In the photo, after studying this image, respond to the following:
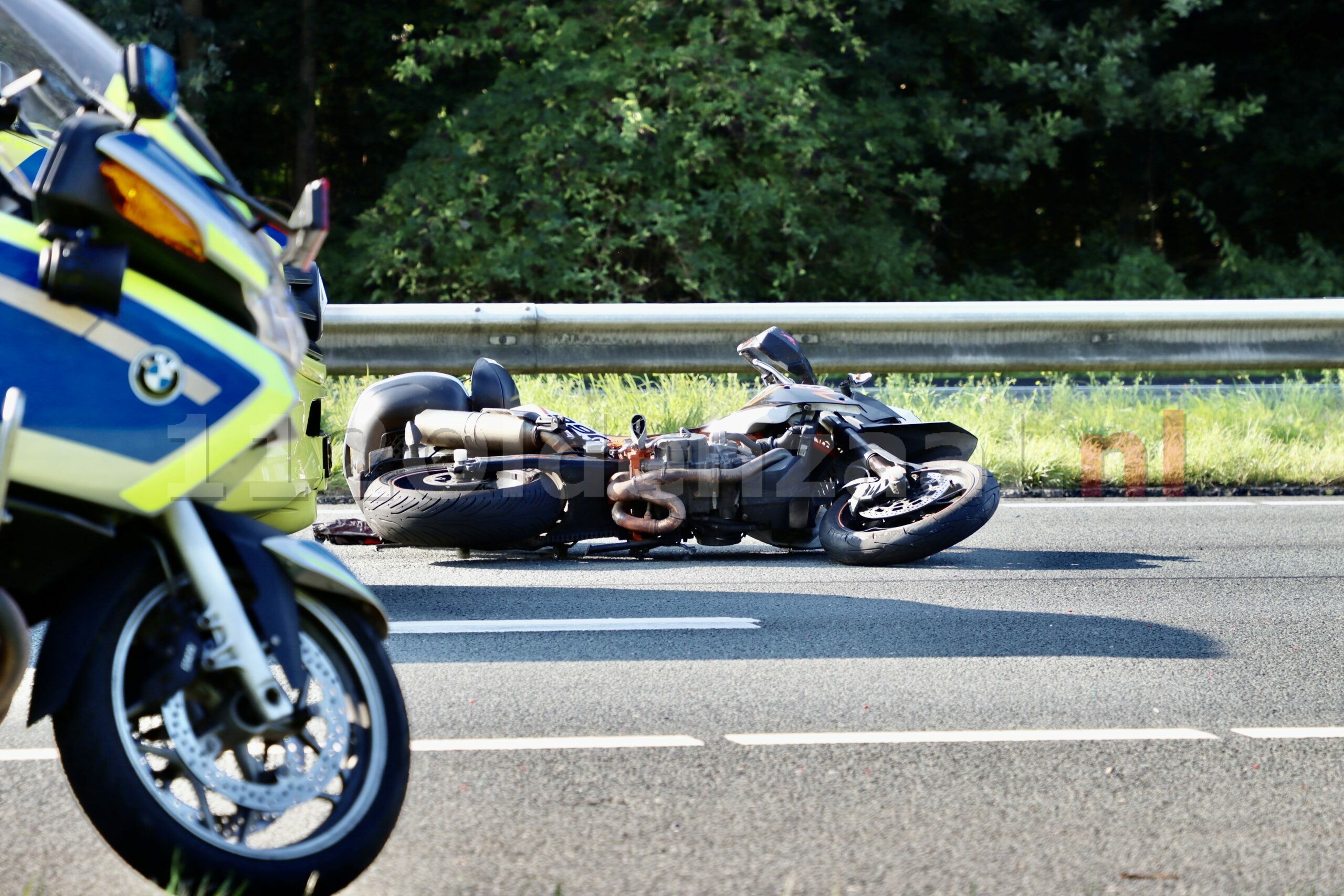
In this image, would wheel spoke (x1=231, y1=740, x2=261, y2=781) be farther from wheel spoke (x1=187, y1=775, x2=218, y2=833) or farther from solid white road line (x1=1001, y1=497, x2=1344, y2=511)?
solid white road line (x1=1001, y1=497, x2=1344, y2=511)

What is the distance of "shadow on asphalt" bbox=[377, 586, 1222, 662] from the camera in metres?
4.57

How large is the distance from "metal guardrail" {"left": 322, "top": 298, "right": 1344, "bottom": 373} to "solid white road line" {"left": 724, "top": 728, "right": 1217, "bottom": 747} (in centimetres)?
577

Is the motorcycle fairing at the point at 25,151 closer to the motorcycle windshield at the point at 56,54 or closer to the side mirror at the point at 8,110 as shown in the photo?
the side mirror at the point at 8,110

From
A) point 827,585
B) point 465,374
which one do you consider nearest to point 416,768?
point 827,585

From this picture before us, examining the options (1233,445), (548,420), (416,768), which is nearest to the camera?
(416,768)

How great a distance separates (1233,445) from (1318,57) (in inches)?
545

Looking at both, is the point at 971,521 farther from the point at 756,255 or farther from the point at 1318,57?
the point at 1318,57

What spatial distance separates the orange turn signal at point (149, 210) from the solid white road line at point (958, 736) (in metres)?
1.83

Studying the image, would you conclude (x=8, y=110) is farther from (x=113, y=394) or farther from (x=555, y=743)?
(x=555, y=743)

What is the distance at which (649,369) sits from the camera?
9.48 meters

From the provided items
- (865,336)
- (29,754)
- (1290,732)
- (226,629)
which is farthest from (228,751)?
(865,336)

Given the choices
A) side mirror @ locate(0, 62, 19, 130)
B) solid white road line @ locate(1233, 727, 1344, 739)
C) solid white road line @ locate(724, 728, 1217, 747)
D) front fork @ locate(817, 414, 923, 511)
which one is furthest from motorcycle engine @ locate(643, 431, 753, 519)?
side mirror @ locate(0, 62, 19, 130)

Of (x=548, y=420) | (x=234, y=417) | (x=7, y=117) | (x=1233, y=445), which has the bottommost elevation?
(x=1233, y=445)

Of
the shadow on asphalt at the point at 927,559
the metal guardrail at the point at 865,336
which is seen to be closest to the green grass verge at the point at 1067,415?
the metal guardrail at the point at 865,336
